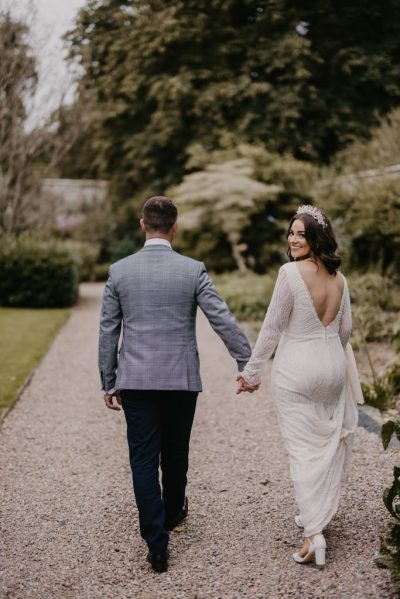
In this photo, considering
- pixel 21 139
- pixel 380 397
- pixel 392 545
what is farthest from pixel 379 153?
pixel 392 545

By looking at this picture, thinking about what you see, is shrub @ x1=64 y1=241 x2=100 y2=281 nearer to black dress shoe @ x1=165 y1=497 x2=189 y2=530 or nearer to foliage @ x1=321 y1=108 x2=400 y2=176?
foliage @ x1=321 y1=108 x2=400 y2=176

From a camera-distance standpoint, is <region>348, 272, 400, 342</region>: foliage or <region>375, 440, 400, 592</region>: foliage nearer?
<region>375, 440, 400, 592</region>: foliage

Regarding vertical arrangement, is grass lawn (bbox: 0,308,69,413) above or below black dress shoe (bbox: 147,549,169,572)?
below

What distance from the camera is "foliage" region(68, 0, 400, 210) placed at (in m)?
20.5

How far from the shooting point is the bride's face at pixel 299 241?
343 centimetres

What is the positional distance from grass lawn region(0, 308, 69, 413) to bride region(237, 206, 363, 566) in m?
→ 3.94

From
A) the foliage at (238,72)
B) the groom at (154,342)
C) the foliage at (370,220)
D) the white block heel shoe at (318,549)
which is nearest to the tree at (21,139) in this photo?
the foliage at (238,72)

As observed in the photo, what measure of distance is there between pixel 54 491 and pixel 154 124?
19.4 metres

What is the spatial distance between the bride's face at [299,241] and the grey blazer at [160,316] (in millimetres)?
480

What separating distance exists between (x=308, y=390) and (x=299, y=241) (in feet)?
→ 2.52

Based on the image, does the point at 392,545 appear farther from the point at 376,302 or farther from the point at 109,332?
the point at 376,302

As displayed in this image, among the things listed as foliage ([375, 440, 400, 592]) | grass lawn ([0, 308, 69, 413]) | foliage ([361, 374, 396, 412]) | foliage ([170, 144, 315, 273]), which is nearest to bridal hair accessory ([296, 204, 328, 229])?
foliage ([375, 440, 400, 592])

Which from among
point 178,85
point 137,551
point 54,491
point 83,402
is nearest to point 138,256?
point 137,551

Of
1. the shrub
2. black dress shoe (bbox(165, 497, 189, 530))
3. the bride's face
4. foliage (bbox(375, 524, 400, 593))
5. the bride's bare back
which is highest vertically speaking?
the bride's face
